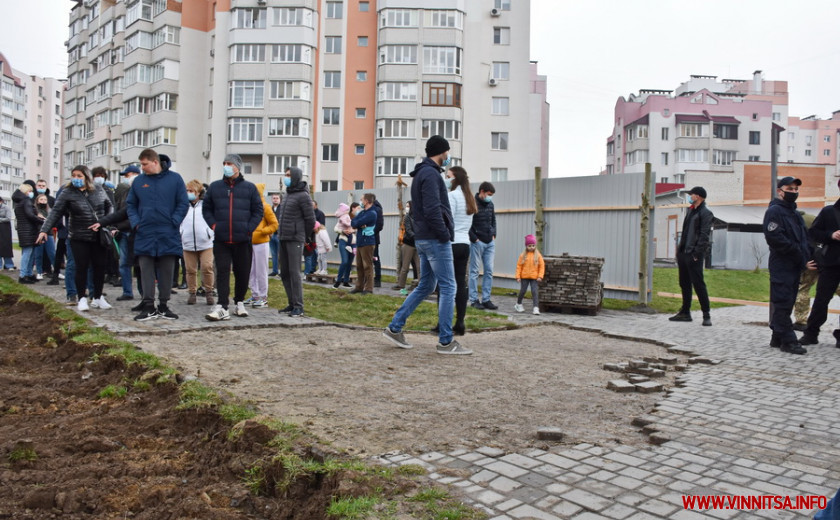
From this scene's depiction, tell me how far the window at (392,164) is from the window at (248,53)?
12.6 m

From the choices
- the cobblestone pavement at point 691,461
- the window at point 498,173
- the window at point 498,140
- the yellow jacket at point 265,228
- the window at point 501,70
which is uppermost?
the window at point 501,70

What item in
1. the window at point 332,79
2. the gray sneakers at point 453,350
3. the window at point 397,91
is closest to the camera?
the gray sneakers at point 453,350

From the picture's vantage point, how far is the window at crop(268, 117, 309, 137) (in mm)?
54062

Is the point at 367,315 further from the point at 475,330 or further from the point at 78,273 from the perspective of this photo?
the point at 78,273

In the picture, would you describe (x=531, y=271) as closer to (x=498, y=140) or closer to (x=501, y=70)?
(x=498, y=140)

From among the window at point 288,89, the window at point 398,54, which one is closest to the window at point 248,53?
the window at point 288,89

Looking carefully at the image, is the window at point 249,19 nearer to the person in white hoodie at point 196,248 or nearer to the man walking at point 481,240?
the man walking at point 481,240

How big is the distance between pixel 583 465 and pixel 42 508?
250cm

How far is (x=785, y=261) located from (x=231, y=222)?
682cm

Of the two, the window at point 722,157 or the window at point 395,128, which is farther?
the window at point 722,157

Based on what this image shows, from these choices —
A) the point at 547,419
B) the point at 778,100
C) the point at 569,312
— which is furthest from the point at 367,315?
the point at 778,100

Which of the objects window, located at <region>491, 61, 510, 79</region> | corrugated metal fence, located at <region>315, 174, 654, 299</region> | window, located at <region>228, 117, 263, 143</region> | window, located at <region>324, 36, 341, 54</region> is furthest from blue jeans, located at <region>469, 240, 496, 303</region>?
Answer: window, located at <region>324, 36, 341, 54</region>

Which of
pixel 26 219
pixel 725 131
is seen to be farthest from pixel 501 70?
pixel 26 219

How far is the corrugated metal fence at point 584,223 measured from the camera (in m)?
12.7
